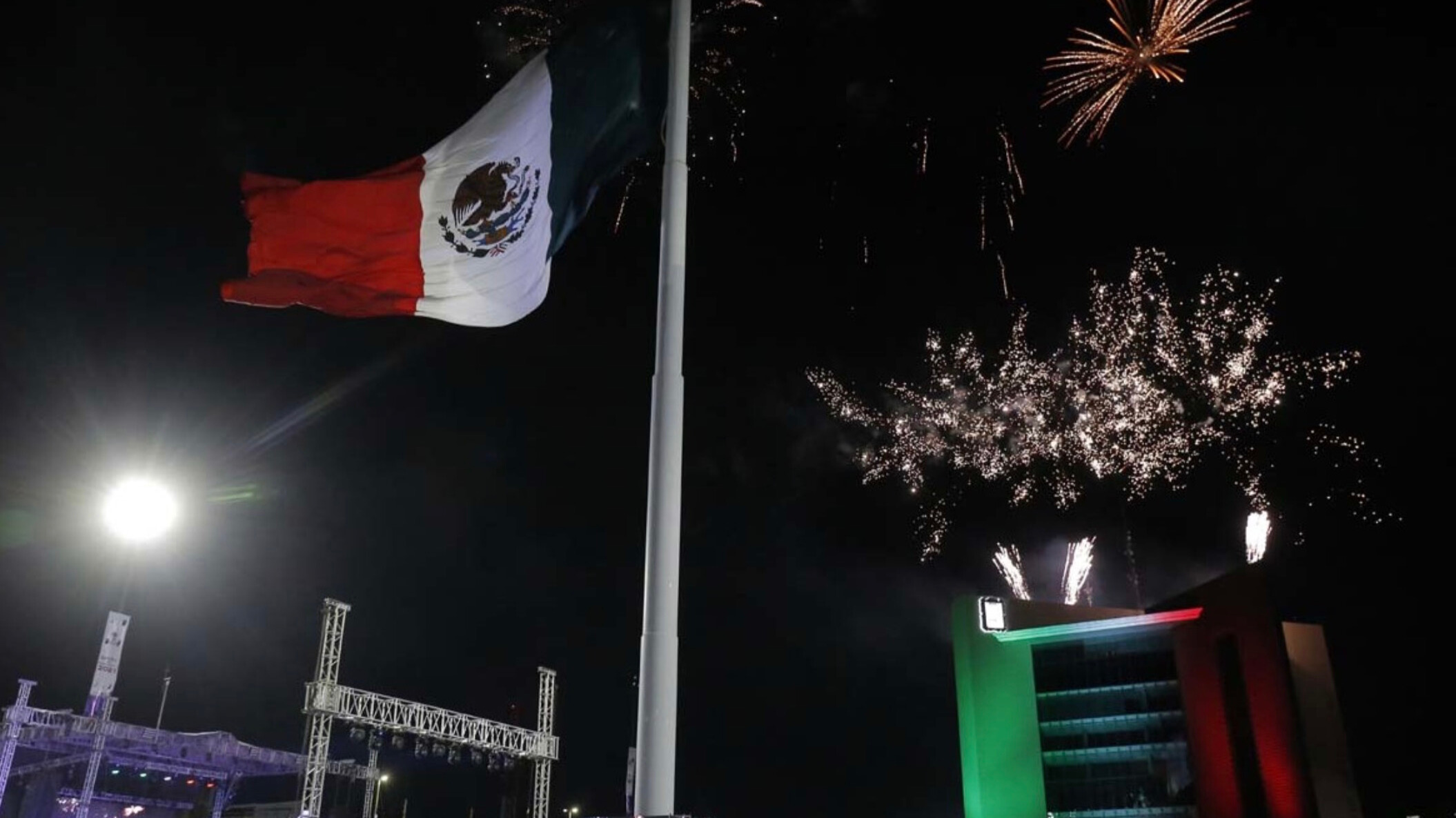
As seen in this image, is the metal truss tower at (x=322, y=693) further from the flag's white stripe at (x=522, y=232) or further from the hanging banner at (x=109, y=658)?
the flag's white stripe at (x=522, y=232)

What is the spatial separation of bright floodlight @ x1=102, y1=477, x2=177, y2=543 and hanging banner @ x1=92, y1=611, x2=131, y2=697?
561 cm

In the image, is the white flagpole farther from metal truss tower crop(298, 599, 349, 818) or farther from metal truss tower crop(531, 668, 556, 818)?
metal truss tower crop(531, 668, 556, 818)

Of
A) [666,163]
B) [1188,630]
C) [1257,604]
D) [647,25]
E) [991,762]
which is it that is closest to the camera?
[666,163]

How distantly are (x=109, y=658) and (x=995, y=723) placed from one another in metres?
43.9

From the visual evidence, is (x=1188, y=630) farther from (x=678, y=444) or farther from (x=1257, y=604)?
(x=678, y=444)

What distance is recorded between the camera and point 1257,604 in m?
45.9

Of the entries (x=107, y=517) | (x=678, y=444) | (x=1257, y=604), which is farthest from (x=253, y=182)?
(x=1257, y=604)

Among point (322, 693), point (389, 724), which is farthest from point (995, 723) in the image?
point (322, 693)

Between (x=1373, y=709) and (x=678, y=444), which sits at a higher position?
(x=1373, y=709)

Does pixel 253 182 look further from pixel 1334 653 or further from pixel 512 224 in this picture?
pixel 1334 653

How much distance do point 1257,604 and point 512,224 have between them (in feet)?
147

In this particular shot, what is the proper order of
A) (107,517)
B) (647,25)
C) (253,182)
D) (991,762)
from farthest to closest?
(991,762) < (107,517) < (253,182) < (647,25)

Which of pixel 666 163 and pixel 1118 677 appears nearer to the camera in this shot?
pixel 666 163

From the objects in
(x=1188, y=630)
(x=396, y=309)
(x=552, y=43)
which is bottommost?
(x=396, y=309)
